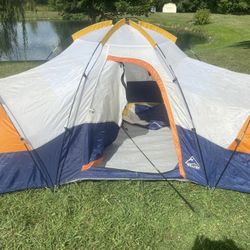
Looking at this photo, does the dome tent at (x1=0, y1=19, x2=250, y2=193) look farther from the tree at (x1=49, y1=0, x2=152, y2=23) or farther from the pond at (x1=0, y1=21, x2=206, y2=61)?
the tree at (x1=49, y1=0, x2=152, y2=23)

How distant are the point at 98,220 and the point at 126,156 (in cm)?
158

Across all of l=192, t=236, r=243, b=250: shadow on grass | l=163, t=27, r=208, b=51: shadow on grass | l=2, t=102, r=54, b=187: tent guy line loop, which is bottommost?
l=163, t=27, r=208, b=51: shadow on grass

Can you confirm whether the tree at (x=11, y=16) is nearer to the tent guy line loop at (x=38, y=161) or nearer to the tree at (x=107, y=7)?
the tent guy line loop at (x=38, y=161)

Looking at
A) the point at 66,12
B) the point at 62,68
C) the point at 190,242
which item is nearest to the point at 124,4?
the point at 66,12

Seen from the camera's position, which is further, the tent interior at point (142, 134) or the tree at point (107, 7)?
the tree at point (107, 7)

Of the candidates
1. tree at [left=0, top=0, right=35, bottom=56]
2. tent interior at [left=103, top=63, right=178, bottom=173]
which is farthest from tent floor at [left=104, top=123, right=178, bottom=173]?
tree at [left=0, top=0, right=35, bottom=56]

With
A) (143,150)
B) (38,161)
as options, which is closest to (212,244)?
(143,150)

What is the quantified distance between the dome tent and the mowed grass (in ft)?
0.72

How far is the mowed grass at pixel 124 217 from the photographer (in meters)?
3.97

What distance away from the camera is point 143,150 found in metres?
5.92

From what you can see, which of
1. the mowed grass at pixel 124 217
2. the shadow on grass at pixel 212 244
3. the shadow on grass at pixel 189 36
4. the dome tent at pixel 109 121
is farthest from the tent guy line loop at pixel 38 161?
the shadow on grass at pixel 189 36

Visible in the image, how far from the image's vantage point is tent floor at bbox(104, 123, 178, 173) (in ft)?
17.8

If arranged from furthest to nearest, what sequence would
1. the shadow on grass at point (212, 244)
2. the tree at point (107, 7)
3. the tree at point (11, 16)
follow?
1. the tree at point (107, 7)
2. the tree at point (11, 16)
3. the shadow on grass at point (212, 244)

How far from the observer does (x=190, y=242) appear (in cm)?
400
